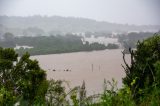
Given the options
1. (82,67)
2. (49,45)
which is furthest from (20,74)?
(49,45)

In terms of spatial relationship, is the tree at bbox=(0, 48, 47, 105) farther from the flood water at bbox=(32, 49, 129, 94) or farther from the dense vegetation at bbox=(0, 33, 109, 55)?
the dense vegetation at bbox=(0, 33, 109, 55)

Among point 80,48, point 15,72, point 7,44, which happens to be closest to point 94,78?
point 15,72

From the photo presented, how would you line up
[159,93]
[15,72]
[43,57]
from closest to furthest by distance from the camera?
[159,93] < [15,72] < [43,57]

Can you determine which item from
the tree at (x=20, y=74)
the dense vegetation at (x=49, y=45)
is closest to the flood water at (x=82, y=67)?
the dense vegetation at (x=49, y=45)

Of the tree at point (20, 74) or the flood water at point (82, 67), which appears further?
the flood water at point (82, 67)

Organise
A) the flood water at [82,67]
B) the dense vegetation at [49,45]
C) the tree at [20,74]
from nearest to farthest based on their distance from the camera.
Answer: the tree at [20,74] < the flood water at [82,67] < the dense vegetation at [49,45]

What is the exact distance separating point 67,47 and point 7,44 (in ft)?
89.3

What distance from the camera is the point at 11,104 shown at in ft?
11.7

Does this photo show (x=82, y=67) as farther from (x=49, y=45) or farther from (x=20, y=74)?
(x=20, y=74)

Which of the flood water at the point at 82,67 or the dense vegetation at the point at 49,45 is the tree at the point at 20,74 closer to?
the flood water at the point at 82,67

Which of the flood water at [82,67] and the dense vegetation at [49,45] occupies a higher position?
the dense vegetation at [49,45]

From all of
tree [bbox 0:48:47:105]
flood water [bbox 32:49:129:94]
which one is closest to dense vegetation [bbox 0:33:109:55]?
flood water [bbox 32:49:129:94]

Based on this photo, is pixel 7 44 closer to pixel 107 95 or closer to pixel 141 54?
pixel 141 54

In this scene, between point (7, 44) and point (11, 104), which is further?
point (7, 44)
